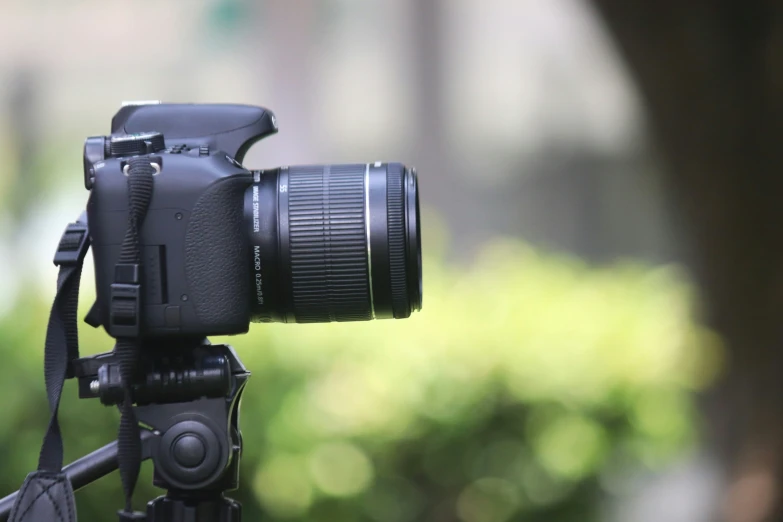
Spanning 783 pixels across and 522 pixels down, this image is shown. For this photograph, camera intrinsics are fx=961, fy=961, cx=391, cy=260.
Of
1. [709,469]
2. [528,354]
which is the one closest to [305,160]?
[528,354]

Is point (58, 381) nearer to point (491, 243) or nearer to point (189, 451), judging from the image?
point (189, 451)

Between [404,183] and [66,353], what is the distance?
2.11 ft

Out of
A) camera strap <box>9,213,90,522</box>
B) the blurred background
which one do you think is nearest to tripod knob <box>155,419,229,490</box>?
camera strap <box>9,213,90,522</box>

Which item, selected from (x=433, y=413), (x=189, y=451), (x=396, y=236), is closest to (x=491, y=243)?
(x=433, y=413)

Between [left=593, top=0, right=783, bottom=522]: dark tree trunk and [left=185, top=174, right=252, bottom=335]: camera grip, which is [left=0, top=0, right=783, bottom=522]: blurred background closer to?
[left=593, top=0, right=783, bottom=522]: dark tree trunk

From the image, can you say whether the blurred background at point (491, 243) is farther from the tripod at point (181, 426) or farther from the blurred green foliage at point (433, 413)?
the tripod at point (181, 426)

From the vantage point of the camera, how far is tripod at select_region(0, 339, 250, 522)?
155cm

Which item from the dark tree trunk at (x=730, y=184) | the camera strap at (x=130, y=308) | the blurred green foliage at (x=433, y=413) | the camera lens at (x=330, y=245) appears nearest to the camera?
the camera strap at (x=130, y=308)

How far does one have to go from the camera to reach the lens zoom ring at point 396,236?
1667mm

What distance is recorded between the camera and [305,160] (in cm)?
474

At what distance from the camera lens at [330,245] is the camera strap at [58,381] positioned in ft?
0.97

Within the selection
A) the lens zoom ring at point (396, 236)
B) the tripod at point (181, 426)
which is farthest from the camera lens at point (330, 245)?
the tripod at point (181, 426)

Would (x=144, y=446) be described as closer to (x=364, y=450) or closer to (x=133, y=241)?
(x=133, y=241)

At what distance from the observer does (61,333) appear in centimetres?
158
